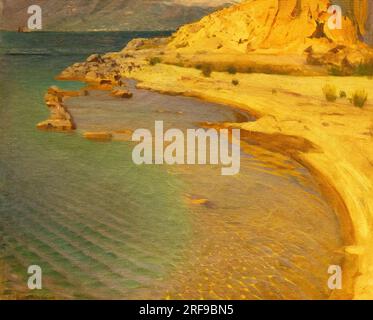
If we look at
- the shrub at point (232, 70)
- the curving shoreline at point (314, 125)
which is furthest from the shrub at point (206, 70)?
the shrub at point (232, 70)

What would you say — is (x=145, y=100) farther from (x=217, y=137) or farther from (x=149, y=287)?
(x=149, y=287)

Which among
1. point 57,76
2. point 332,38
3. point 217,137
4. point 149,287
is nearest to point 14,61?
point 57,76

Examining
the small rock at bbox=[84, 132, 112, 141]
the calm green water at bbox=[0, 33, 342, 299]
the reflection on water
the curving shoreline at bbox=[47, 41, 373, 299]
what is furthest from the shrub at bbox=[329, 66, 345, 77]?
the small rock at bbox=[84, 132, 112, 141]

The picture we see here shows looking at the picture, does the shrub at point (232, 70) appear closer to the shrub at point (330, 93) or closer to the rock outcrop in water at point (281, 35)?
the rock outcrop in water at point (281, 35)

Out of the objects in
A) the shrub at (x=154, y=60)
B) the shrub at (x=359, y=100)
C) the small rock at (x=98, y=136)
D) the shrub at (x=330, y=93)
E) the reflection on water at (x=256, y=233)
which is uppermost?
the shrub at (x=154, y=60)

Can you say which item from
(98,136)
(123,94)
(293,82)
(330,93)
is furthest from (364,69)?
(98,136)

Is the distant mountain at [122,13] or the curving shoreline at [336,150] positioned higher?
the distant mountain at [122,13]
